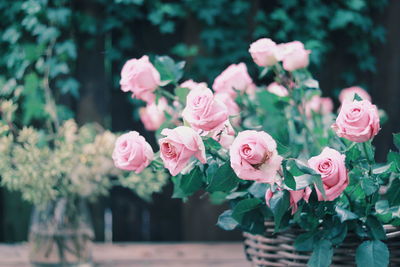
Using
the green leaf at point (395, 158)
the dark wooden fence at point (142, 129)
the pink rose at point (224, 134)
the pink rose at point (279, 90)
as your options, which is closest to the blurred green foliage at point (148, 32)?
the dark wooden fence at point (142, 129)

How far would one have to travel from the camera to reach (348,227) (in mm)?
763

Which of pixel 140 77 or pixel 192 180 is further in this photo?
pixel 140 77

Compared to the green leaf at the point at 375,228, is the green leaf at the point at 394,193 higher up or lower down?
higher up

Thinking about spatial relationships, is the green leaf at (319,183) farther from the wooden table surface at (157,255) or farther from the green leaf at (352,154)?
the wooden table surface at (157,255)

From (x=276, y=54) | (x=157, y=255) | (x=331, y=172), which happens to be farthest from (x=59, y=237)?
(x=331, y=172)

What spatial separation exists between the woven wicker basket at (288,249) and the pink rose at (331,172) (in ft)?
0.42

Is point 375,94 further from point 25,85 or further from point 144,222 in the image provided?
point 25,85

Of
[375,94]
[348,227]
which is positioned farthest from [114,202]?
[348,227]

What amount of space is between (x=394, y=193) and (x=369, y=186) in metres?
0.04

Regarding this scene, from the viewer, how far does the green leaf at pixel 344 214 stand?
740 millimetres

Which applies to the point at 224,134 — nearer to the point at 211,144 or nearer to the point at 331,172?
the point at 211,144

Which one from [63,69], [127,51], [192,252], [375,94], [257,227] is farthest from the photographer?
[375,94]

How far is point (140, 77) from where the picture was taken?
91 centimetres

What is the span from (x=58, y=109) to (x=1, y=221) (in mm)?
420
